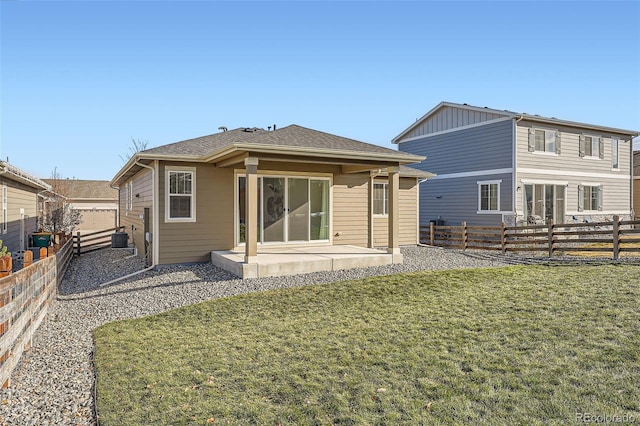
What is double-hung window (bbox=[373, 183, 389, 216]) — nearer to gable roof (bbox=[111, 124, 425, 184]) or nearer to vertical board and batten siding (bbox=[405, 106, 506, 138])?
gable roof (bbox=[111, 124, 425, 184])

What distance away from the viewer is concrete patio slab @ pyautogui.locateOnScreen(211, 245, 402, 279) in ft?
30.0

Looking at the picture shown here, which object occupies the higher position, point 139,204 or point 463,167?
point 463,167

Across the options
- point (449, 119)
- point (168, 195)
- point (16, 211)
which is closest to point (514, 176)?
point (449, 119)

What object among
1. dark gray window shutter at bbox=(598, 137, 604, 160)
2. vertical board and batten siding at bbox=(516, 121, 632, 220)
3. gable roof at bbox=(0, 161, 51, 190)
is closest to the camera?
gable roof at bbox=(0, 161, 51, 190)

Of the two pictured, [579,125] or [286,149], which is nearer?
[286,149]

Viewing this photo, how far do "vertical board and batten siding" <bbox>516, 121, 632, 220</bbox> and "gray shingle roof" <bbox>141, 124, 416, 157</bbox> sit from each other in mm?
8178

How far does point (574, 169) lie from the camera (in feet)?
60.0

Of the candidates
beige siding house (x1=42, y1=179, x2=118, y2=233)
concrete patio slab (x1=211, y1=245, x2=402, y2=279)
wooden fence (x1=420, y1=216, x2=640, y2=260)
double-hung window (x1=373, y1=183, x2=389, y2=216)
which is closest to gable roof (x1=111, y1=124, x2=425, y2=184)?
concrete patio slab (x1=211, y1=245, x2=402, y2=279)

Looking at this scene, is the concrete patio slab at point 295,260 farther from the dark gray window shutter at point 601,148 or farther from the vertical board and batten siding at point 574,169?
the dark gray window shutter at point 601,148

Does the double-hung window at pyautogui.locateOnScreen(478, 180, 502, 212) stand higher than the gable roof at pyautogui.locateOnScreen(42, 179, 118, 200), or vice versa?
the gable roof at pyautogui.locateOnScreen(42, 179, 118, 200)

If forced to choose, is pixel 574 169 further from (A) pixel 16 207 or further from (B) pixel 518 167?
(A) pixel 16 207

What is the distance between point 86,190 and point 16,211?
78.5ft

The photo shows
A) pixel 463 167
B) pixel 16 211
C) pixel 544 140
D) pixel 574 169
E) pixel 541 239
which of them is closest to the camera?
pixel 541 239

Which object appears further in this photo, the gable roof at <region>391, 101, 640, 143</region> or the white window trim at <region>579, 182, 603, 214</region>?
the white window trim at <region>579, 182, 603, 214</region>
